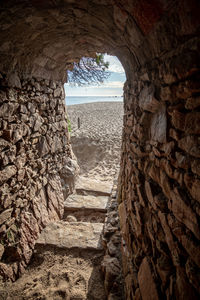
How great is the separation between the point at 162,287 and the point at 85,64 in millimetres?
3801

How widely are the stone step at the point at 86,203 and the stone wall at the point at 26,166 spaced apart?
18 centimetres

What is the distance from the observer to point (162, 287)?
2.97 ft

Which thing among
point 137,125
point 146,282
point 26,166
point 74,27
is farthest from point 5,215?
point 74,27

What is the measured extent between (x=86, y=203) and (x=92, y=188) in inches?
22.7

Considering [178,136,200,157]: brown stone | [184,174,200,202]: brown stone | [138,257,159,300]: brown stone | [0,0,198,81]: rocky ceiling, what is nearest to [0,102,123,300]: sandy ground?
[138,257,159,300]: brown stone

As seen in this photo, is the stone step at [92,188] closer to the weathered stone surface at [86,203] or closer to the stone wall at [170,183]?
the weathered stone surface at [86,203]

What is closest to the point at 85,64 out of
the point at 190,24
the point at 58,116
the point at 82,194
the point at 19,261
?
the point at 58,116

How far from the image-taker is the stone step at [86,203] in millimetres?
3039

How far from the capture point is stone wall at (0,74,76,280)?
185cm

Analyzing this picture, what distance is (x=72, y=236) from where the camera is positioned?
2.37 metres

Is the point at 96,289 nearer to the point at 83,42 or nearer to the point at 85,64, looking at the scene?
the point at 83,42

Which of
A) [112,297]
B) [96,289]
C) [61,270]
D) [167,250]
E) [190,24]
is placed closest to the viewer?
[190,24]

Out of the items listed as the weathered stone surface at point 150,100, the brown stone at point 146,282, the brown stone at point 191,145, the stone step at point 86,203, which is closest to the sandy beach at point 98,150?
the stone step at point 86,203

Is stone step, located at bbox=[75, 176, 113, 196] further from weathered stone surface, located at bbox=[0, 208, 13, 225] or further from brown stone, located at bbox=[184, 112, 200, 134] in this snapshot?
brown stone, located at bbox=[184, 112, 200, 134]
